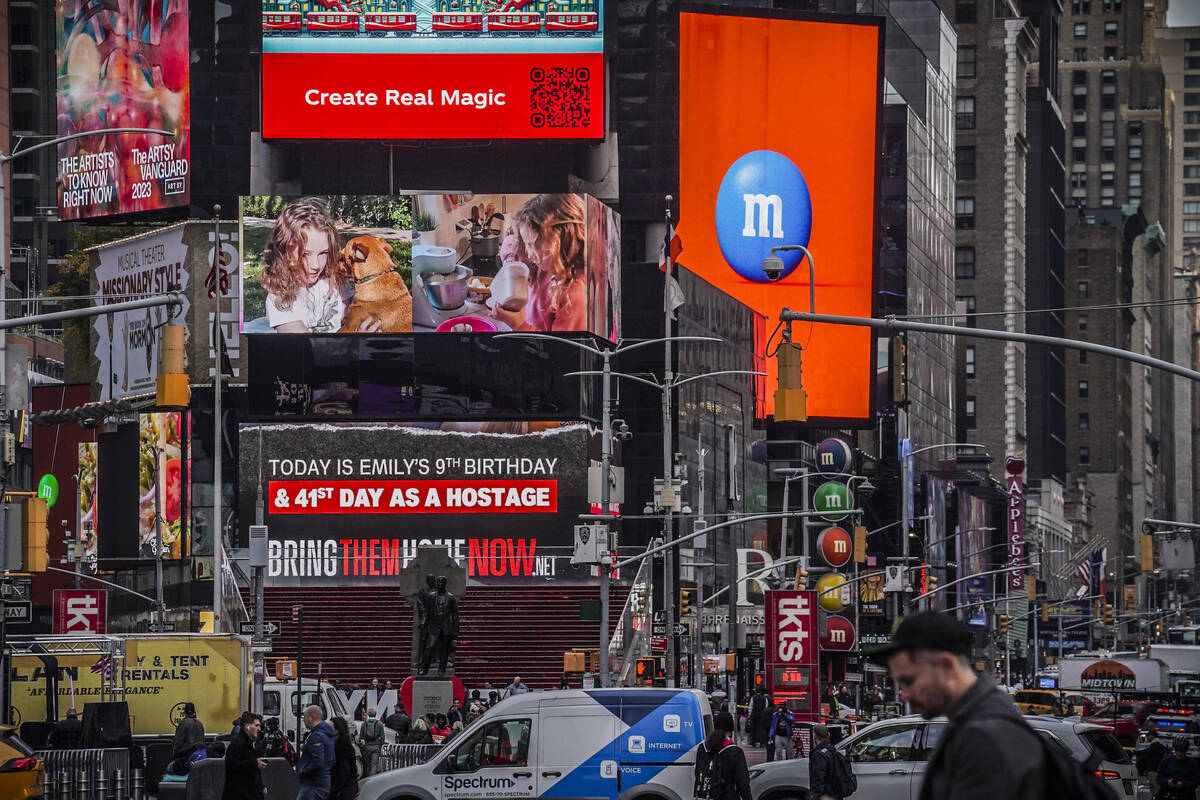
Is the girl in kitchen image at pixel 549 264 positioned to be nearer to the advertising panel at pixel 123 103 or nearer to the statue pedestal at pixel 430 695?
the advertising panel at pixel 123 103

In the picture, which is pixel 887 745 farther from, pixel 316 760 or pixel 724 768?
pixel 316 760

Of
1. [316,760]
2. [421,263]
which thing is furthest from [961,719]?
[421,263]

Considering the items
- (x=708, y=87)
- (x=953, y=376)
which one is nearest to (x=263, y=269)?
(x=708, y=87)

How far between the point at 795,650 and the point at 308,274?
5256 cm

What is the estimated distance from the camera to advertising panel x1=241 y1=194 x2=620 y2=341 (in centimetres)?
8275

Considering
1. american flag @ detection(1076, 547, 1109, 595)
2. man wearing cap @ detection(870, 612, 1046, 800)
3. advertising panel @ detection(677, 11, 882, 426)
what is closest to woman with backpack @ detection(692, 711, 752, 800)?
man wearing cap @ detection(870, 612, 1046, 800)

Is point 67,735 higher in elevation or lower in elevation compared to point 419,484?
lower

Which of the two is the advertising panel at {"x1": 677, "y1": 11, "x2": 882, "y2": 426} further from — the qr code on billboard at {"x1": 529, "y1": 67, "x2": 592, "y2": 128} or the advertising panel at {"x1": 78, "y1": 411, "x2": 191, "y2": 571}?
the advertising panel at {"x1": 78, "y1": 411, "x2": 191, "y2": 571}

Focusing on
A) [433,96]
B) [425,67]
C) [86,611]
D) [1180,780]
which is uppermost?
[425,67]

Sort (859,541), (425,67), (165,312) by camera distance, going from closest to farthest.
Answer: (859,541) < (165,312) < (425,67)

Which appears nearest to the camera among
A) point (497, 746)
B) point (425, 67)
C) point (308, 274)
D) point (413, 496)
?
point (497, 746)

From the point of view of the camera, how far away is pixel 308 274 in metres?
83.1

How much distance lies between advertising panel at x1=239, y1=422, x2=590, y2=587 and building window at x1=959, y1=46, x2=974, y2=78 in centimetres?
12328

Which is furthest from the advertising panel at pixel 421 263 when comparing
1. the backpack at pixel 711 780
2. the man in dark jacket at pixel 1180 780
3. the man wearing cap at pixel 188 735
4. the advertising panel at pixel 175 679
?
the backpack at pixel 711 780
